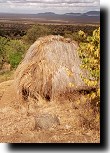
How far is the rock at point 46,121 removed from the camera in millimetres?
Result: 7762

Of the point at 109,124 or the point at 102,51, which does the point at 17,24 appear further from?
the point at 109,124

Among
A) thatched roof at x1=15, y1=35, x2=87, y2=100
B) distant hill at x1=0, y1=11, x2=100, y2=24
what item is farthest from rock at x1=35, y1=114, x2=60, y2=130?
distant hill at x1=0, y1=11, x2=100, y2=24

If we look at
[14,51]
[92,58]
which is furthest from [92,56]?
[14,51]

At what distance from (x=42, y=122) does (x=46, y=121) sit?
→ 5 centimetres

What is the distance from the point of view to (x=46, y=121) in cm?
776

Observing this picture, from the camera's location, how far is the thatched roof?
7.82m

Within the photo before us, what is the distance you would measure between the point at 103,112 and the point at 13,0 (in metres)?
1.84

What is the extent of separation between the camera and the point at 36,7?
778cm

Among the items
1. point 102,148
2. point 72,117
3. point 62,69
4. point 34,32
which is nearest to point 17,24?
point 34,32

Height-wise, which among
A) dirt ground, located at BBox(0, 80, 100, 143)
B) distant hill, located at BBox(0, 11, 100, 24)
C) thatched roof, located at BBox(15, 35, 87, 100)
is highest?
distant hill, located at BBox(0, 11, 100, 24)

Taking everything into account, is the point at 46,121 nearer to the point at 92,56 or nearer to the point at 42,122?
the point at 42,122

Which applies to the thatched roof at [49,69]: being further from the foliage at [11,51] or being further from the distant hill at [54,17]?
the distant hill at [54,17]

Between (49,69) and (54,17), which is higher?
(54,17)

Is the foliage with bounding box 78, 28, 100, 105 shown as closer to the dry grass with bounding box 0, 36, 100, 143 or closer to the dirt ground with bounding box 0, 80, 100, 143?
the dry grass with bounding box 0, 36, 100, 143
